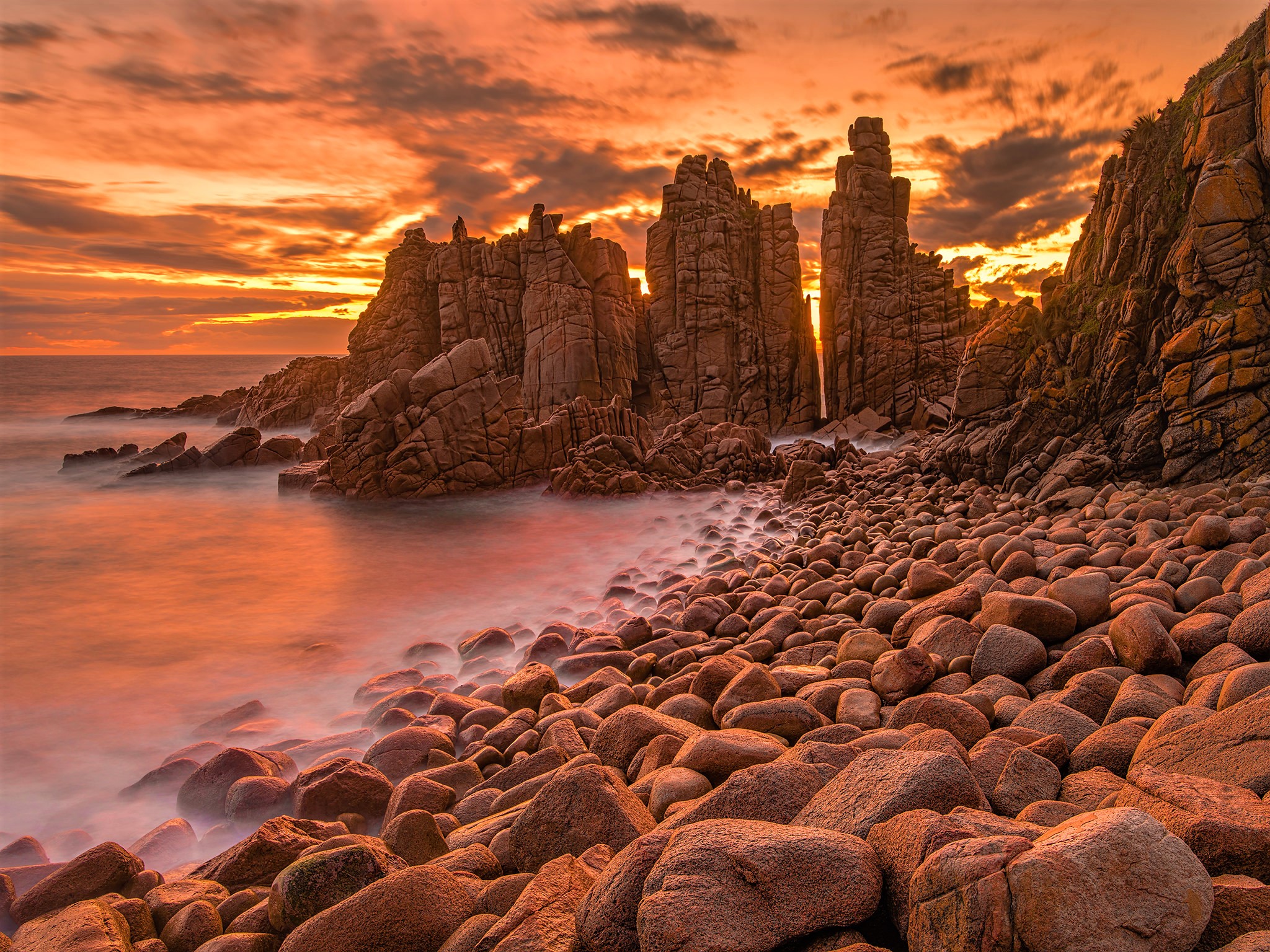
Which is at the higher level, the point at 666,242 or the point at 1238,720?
the point at 666,242

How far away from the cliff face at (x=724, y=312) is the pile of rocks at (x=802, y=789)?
29.3 meters

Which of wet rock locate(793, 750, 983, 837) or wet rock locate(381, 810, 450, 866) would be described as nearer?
wet rock locate(793, 750, 983, 837)

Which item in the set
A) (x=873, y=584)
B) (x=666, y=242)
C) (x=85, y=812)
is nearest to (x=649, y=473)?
(x=873, y=584)

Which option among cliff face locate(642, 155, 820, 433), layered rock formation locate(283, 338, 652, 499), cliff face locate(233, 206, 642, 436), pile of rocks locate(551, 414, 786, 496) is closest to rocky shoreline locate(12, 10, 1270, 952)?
pile of rocks locate(551, 414, 786, 496)

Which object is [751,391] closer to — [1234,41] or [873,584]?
[1234,41]

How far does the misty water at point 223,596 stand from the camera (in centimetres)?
612

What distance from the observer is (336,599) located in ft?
35.2

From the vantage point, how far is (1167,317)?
30.6ft

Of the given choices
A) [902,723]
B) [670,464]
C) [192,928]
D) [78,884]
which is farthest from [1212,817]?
[670,464]

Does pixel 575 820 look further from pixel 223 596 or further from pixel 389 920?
pixel 223 596

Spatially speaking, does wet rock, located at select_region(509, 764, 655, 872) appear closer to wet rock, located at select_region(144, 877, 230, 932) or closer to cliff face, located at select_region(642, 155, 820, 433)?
wet rock, located at select_region(144, 877, 230, 932)

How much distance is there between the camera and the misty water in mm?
6125

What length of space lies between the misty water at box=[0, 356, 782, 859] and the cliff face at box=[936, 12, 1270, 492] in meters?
6.38

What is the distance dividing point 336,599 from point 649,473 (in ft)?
34.8
